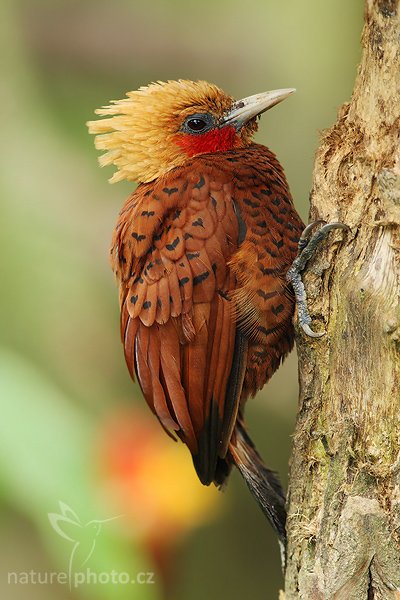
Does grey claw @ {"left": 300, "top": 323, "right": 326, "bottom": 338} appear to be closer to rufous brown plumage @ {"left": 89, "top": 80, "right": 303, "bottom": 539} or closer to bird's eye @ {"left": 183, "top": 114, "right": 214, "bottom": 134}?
rufous brown plumage @ {"left": 89, "top": 80, "right": 303, "bottom": 539}

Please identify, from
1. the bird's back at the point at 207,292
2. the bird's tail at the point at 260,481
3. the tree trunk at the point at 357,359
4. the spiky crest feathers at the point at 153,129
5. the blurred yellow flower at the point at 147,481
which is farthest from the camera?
the blurred yellow flower at the point at 147,481

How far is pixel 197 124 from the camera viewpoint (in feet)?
11.5

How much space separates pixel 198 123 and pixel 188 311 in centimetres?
90

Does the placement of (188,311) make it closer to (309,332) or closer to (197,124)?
(309,332)

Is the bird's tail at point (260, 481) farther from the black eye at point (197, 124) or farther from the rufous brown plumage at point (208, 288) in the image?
the black eye at point (197, 124)

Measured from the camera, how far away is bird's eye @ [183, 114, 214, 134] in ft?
11.5

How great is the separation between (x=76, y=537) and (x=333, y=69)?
351 centimetres

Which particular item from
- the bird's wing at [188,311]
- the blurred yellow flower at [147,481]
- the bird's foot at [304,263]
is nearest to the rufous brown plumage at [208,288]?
the bird's wing at [188,311]

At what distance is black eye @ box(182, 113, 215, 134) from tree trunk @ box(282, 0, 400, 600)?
0.78 metres

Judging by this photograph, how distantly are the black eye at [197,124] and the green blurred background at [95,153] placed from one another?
1.05 metres

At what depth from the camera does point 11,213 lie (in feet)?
13.1

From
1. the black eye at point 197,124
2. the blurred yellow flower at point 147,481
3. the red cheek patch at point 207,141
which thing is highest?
the black eye at point 197,124

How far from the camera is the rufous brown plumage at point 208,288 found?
311cm

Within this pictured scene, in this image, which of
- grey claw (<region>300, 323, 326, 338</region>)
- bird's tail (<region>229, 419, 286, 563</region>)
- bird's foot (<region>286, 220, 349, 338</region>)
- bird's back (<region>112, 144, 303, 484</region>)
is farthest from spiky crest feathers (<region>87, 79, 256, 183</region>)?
bird's tail (<region>229, 419, 286, 563</region>)
